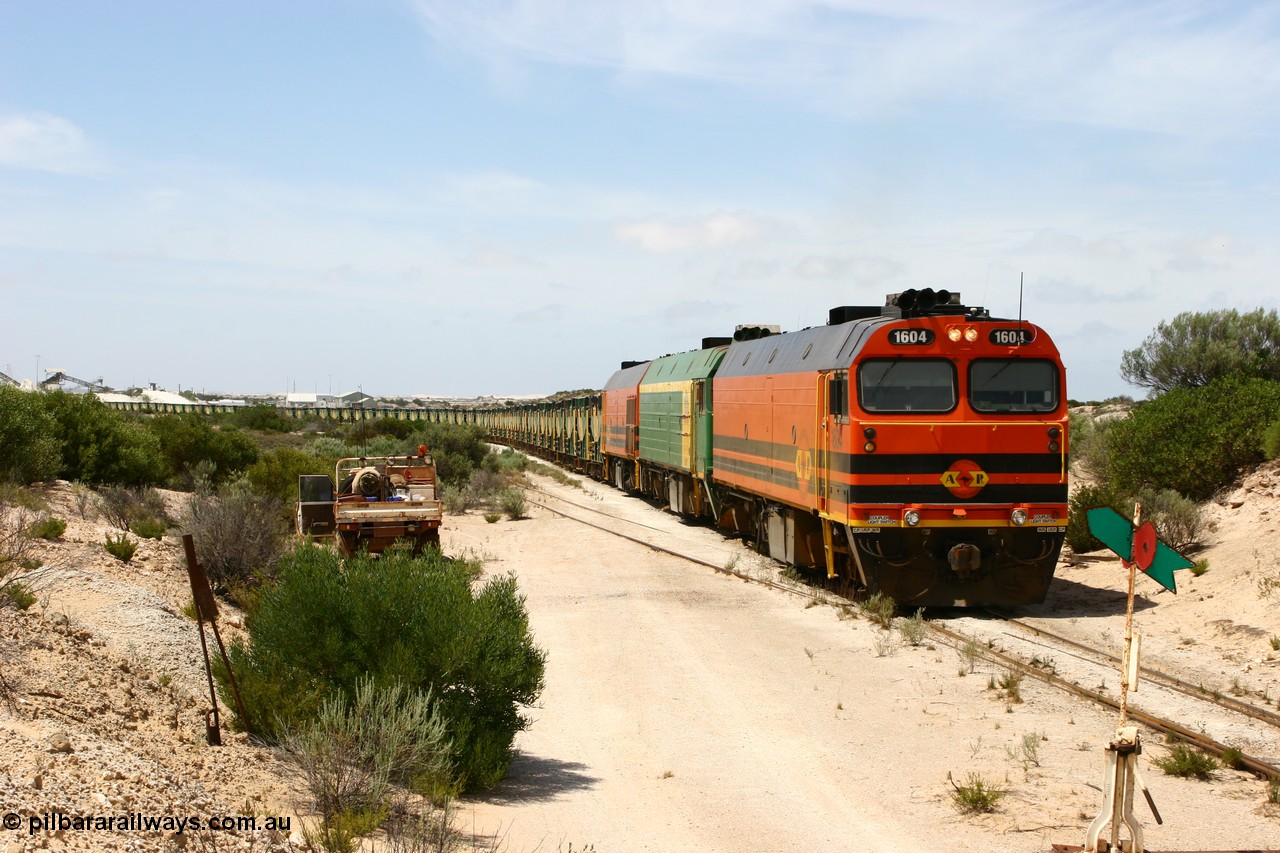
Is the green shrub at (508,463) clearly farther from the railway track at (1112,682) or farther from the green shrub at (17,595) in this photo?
the green shrub at (17,595)

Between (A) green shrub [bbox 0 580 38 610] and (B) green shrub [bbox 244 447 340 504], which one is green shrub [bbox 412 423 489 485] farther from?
(A) green shrub [bbox 0 580 38 610]

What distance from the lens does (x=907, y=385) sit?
1384 cm

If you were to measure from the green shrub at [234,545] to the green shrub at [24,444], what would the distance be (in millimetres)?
6047

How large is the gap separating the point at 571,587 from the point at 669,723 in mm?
7597

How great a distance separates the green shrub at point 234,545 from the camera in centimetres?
1530

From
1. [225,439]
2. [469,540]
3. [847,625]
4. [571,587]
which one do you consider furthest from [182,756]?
[225,439]

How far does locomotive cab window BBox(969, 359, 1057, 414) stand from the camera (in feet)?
45.4

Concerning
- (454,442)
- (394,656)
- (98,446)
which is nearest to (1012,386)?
(394,656)

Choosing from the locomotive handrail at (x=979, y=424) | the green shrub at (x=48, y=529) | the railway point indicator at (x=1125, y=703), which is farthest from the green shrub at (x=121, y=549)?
the railway point indicator at (x=1125, y=703)

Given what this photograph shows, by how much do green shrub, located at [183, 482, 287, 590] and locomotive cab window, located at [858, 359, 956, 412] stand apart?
7.84m

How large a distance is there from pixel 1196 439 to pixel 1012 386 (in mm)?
8293

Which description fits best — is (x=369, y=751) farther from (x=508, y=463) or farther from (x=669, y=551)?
(x=508, y=463)

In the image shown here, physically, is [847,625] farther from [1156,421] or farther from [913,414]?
[1156,421]

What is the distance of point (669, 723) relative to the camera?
9.70m
